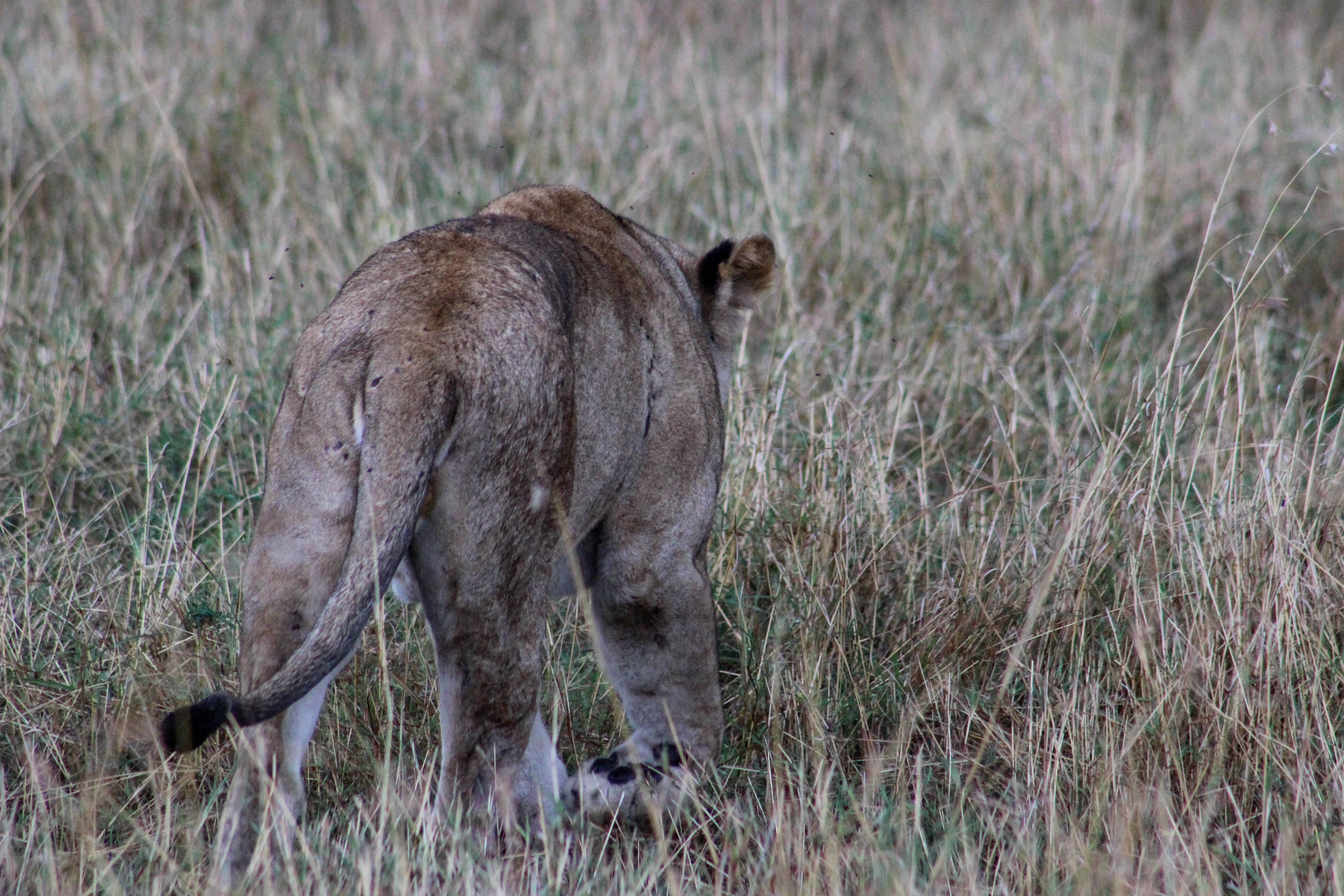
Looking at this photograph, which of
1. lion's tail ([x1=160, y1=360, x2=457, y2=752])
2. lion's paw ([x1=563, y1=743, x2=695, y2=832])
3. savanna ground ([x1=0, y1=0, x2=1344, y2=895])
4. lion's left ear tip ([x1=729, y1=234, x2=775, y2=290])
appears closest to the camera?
lion's tail ([x1=160, y1=360, x2=457, y2=752])

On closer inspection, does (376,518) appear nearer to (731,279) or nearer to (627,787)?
(627,787)

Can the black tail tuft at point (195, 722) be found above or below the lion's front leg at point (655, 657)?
above

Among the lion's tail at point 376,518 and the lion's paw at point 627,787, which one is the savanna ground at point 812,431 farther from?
the lion's tail at point 376,518

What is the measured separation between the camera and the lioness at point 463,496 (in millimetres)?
2381

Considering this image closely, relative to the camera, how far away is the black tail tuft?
218 cm

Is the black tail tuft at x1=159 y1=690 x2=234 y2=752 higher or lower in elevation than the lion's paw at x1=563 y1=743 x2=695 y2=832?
higher

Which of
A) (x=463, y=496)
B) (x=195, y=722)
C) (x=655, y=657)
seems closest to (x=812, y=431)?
(x=655, y=657)

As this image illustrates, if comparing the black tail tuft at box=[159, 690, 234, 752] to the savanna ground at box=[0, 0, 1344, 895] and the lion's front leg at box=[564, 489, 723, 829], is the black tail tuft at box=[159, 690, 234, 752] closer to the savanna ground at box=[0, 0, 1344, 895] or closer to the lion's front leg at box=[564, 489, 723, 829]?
the savanna ground at box=[0, 0, 1344, 895]

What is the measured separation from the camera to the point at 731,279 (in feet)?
11.8

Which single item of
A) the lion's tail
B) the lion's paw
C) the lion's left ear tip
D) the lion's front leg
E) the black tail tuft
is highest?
the lion's left ear tip

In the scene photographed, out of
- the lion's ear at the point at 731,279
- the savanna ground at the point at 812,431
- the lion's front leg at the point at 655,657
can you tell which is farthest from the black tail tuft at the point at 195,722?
the lion's ear at the point at 731,279

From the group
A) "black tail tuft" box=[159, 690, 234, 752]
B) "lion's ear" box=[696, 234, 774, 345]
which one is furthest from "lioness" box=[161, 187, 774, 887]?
"lion's ear" box=[696, 234, 774, 345]

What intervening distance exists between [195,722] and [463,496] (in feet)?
1.78

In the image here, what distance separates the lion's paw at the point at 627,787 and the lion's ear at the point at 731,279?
1011 mm
